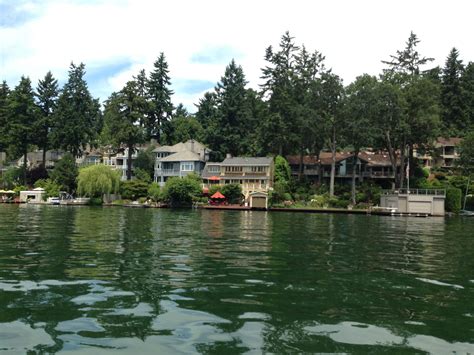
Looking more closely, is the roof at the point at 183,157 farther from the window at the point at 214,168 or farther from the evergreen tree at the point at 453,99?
the evergreen tree at the point at 453,99

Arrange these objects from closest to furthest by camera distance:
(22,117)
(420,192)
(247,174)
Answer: (420,192)
(247,174)
(22,117)

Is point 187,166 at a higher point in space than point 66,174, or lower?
higher

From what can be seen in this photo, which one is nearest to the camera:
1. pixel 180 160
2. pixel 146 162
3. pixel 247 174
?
pixel 247 174

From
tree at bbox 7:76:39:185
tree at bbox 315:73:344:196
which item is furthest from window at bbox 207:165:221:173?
tree at bbox 7:76:39:185

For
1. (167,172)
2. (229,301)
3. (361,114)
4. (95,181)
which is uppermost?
(361,114)

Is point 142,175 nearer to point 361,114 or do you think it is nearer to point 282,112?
point 282,112

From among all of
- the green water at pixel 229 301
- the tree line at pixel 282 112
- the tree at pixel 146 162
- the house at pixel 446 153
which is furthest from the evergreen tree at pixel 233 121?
the green water at pixel 229 301

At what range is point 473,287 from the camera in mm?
13141

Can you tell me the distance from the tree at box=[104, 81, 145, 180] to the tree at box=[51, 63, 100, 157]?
840cm

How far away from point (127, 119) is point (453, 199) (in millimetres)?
59022

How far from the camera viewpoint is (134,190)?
83562mm

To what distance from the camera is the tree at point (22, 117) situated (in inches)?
3755

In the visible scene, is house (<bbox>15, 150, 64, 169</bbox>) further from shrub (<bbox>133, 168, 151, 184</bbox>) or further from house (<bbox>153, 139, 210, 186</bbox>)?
house (<bbox>153, 139, 210, 186</bbox>)

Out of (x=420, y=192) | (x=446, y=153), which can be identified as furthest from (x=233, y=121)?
(x=446, y=153)
